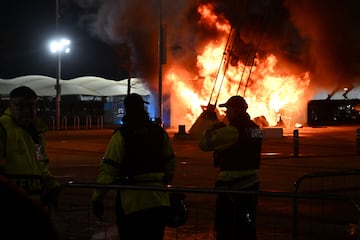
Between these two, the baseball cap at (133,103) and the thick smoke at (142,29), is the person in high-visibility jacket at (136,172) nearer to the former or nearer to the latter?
the baseball cap at (133,103)

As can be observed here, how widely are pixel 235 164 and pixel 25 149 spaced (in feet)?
7.43

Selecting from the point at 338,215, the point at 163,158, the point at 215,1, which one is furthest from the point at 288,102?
the point at 163,158

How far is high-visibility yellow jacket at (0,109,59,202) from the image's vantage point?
5008mm

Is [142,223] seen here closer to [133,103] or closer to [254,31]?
[133,103]

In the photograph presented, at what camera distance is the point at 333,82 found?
46.4 metres

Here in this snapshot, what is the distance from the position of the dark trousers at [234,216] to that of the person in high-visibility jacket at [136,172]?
1013 millimetres

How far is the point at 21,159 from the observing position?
5062 mm

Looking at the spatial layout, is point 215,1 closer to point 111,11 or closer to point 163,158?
point 111,11

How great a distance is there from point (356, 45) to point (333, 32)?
203cm

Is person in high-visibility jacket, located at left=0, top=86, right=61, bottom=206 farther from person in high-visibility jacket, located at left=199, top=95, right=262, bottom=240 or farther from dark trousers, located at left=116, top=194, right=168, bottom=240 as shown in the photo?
person in high-visibility jacket, located at left=199, top=95, right=262, bottom=240

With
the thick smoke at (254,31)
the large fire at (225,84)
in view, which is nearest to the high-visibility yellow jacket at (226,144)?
the large fire at (225,84)

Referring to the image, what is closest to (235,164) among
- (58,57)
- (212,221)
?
(212,221)

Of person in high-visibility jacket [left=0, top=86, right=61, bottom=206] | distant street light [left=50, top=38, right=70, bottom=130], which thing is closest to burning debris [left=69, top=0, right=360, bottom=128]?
distant street light [left=50, top=38, right=70, bottom=130]

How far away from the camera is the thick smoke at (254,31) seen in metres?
40.0
